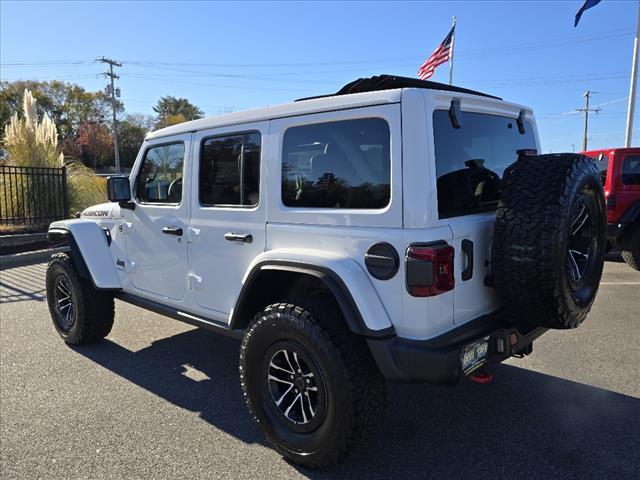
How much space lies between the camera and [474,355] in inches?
96.9

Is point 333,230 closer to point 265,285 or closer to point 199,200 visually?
point 265,285

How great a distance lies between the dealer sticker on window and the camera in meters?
2.39

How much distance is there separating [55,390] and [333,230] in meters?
2.67

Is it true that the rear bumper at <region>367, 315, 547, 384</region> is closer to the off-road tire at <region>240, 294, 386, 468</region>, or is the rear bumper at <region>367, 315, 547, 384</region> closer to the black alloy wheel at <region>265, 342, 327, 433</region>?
the off-road tire at <region>240, 294, 386, 468</region>

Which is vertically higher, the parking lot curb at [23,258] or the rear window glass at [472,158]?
the rear window glass at [472,158]

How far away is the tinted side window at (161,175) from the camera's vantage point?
3.68 m

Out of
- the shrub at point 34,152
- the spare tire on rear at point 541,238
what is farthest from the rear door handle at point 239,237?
the shrub at point 34,152

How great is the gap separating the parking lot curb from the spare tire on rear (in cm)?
810

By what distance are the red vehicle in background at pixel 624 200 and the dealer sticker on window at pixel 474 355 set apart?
6.29 metres

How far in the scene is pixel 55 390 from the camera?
3.72 m

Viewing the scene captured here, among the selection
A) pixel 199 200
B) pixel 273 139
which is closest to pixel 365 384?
pixel 273 139

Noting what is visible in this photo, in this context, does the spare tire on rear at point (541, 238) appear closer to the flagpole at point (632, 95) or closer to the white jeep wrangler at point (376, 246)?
the white jeep wrangler at point (376, 246)

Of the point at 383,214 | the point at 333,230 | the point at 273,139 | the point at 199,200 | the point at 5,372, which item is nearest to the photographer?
the point at 383,214

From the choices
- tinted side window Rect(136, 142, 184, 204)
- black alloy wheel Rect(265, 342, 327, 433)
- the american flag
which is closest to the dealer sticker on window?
black alloy wheel Rect(265, 342, 327, 433)
